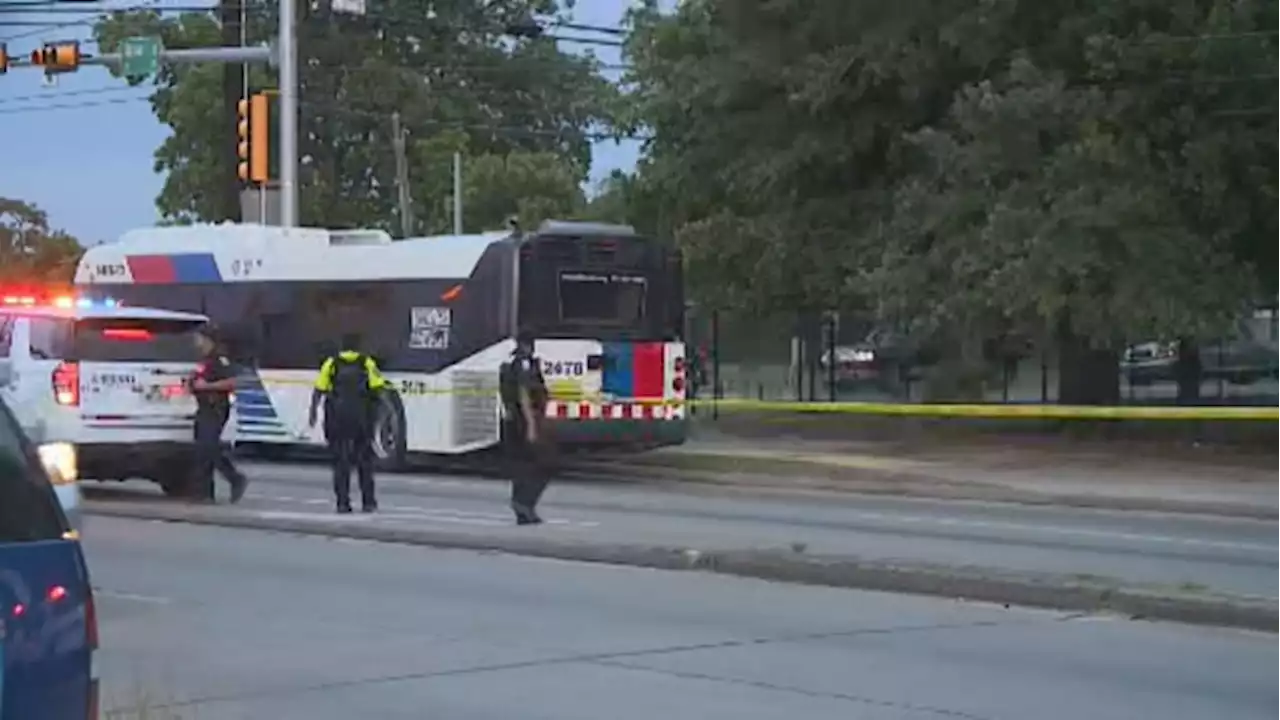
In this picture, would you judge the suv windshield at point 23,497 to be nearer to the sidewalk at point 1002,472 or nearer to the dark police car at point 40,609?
the dark police car at point 40,609

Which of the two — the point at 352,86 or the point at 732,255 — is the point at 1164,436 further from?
the point at 352,86

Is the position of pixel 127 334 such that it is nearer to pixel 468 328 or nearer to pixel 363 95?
pixel 468 328

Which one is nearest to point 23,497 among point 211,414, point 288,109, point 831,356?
point 211,414

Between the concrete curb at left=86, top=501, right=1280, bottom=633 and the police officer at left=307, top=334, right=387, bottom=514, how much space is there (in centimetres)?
174

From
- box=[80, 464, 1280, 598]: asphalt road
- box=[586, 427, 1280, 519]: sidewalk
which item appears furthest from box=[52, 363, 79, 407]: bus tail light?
box=[586, 427, 1280, 519]: sidewalk

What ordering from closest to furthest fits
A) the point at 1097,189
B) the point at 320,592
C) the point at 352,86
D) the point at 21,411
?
the point at 320,592 → the point at 21,411 → the point at 1097,189 → the point at 352,86

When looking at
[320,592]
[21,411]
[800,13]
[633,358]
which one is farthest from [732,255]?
[320,592]

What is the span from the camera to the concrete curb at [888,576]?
11.9m

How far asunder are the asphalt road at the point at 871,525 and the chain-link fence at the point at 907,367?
9700 millimetres

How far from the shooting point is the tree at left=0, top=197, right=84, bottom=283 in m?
77.3

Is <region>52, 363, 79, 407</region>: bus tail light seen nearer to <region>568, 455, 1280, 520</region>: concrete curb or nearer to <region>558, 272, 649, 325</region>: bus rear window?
<region>558, 272, 649, 325</region>: bus rear window

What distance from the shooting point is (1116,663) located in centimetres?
1049

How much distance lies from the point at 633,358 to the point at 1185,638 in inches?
597

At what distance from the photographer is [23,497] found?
539cm
